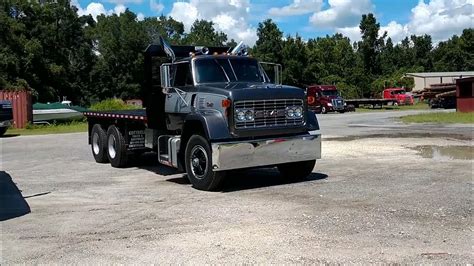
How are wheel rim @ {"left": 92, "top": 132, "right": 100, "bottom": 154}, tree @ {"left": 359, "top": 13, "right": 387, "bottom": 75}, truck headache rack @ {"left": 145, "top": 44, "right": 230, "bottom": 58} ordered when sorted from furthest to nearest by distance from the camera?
tree @ {"left": 359, "top": 13, "right": 387, "bottom": 75}, wheel rim @ {"left": 92, "top": 132, "right": 100, "bottom": 154}, truck headache rack @ {"left": 145, "top": 44, "right": 230, "bottom": 58}

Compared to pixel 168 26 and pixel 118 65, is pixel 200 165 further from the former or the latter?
pixel 168 26

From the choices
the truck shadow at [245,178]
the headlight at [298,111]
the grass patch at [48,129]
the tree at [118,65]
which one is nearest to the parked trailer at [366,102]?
→ the grass patch at [48,129]

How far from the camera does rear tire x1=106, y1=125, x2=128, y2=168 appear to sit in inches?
517

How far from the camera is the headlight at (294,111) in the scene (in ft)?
32.4

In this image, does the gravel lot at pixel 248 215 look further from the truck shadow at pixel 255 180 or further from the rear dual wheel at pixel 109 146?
the rear dual wheel at pixel 109 146

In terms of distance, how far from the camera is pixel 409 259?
17.6 feet

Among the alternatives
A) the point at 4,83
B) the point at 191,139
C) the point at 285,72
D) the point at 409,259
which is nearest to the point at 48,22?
the point at 4,83

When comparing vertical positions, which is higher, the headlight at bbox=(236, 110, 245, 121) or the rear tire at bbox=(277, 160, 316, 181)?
the headlight at bbox=(236, 110, 245, 121)

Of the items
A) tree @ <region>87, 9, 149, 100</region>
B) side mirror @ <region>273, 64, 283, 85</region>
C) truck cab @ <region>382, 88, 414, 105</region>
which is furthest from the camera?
tree @ <region>87, 9, 149, 100</region>

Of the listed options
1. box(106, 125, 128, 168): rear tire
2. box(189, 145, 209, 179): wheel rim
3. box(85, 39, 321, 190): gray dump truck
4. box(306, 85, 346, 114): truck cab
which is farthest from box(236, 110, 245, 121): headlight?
box(306, 85, 346, 114): truck cab

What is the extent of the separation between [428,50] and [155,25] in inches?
2327

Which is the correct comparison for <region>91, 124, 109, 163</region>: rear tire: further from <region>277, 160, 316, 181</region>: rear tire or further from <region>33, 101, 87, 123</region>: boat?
<region>33, 101, 87, 123</region>: boat

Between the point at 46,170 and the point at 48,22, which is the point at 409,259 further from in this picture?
the point at 48,22

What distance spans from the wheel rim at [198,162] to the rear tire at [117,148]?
3722 mm
